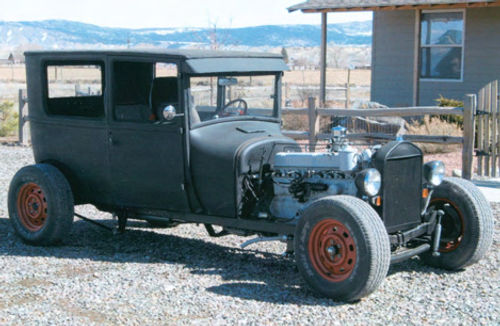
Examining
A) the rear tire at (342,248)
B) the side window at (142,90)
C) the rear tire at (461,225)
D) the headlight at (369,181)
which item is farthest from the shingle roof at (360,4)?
the rear tire at (342,248)

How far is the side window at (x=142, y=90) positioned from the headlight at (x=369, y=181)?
191 centimetres

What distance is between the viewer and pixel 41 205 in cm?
686

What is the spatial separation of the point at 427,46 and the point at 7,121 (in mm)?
10197

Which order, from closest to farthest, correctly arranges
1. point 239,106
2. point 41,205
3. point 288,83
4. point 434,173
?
point 434,173
point 239,106
point 41,205
point 288,83

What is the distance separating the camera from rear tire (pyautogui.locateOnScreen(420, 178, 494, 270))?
5824 mm

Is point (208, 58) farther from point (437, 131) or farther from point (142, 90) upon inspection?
point (437, 131)

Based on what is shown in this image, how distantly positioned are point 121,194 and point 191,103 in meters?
1.17

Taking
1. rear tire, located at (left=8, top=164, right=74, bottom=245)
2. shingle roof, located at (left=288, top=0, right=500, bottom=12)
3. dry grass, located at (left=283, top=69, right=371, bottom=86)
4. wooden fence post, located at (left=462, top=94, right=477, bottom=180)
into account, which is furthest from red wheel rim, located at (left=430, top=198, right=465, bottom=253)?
dry grass, located at (left=283, top=69, right=371, bottom=86)

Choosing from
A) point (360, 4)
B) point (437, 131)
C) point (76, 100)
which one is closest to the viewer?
point (76, 100)

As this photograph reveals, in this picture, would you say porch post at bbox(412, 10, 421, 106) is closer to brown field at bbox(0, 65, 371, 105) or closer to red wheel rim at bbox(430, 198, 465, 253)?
brown field at bbox(0, 65, 371, 105)

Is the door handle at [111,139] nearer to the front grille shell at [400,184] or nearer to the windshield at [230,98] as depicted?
the windshield at [230,98]

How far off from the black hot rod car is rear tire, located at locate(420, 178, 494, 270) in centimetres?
1

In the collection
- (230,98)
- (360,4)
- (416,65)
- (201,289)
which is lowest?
(201,289)

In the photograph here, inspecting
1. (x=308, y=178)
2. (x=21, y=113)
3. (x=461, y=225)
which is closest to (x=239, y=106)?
(x=308, y=178)
